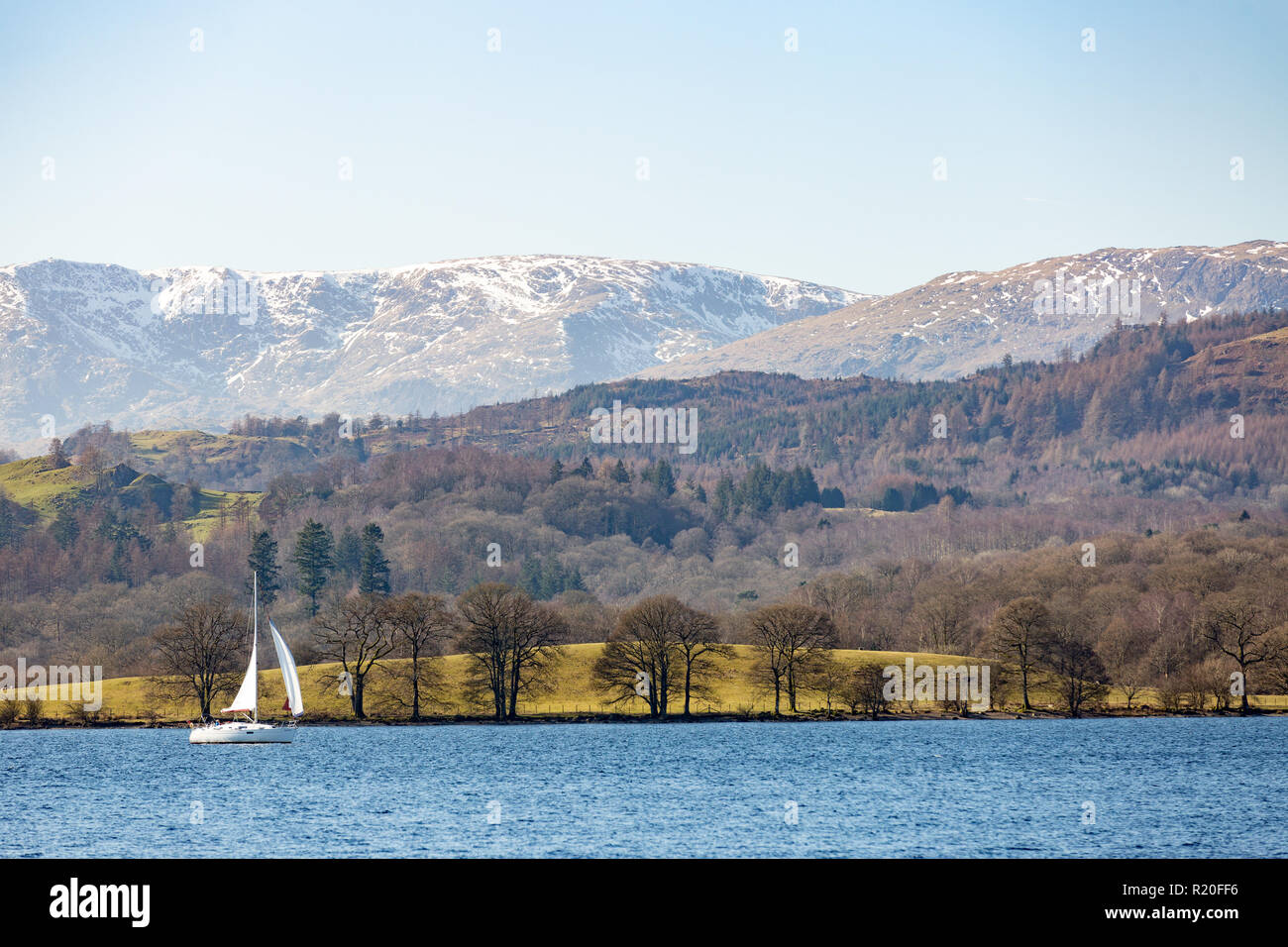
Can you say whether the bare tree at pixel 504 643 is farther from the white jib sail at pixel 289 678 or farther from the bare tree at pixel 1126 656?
the bare tree at pixel 1126 656

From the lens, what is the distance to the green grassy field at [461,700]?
423 feet

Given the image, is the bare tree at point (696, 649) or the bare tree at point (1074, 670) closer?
the bare tree at point (1074, 670)

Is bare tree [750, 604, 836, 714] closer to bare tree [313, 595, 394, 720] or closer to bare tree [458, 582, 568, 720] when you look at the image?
bare tree [458, 582, 568, 720]

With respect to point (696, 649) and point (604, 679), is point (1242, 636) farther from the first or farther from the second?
point (604, 679)

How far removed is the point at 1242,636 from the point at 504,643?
64519 mm

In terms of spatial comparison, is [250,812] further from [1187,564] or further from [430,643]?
[1187,564]

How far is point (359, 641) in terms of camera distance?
129125 mm

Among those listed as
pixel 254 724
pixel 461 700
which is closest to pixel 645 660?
pixel 461 700

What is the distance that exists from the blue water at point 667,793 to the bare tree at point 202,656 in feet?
34.8

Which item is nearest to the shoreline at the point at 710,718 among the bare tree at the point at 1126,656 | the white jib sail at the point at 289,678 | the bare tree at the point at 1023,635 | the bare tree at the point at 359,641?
the bare tree at the point at 359,641

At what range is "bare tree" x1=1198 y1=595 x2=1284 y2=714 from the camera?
126 m

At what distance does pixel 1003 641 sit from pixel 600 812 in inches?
2864

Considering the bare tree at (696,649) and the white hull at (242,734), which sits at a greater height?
the bare tree at (696,649)
